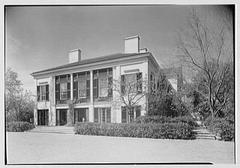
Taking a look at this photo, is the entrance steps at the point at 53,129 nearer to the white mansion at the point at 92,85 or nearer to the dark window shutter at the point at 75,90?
the white mansion at the point at 92,85

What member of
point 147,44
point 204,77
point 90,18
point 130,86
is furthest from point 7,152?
point 204,77

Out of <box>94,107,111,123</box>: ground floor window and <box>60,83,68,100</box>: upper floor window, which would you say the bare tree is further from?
<box>60,83,68,100</box>: upper floor window

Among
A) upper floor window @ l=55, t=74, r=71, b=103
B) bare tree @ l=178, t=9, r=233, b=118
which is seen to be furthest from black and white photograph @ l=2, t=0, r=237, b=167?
upper floor window @ l=55, t=74, r=71, b=103

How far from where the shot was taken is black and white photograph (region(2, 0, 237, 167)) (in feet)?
13.3

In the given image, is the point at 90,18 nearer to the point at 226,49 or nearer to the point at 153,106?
the point at 153,106

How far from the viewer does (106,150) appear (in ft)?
13.5

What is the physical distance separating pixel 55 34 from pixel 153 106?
7.40ft

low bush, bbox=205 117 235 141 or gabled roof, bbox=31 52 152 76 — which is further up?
gabled roof, bbox=31 52 152 76

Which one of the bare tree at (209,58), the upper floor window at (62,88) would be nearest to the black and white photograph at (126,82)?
the bare tree at (209,58)

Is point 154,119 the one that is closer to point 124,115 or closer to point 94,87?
point 124,115

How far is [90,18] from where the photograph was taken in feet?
13.9

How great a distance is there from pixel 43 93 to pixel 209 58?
3193 mm

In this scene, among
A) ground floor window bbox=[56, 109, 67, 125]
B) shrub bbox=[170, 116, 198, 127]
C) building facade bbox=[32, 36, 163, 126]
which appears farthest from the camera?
ground floor window bbox=[56, 109, 67, 125]

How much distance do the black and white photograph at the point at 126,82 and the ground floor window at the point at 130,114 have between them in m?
0.02
